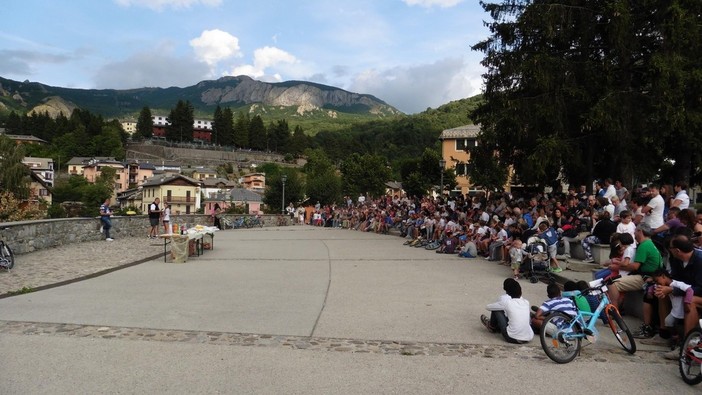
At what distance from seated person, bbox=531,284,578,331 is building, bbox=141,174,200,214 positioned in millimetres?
94368

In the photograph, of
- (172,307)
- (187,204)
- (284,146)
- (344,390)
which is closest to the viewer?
(344,390)

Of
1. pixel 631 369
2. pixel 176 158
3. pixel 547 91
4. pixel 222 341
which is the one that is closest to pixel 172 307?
pixel 222 341

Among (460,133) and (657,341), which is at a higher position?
(460,133)

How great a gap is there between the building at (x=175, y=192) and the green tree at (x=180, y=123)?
5123 cm

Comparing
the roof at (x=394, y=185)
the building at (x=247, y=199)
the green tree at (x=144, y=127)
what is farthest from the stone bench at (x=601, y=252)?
the green tree at (x=144, y=127)

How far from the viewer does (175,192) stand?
9806 cm

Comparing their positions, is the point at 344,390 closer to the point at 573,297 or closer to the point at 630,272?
the point at 573,297

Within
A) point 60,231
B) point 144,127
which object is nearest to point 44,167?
point 144,127

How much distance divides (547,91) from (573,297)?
12749 millimetres

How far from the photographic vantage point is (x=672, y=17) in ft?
48.5

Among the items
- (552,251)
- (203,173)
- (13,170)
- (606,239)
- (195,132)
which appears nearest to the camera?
(606,239)

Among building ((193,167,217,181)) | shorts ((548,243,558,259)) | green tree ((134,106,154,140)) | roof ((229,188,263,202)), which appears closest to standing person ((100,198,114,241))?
shorts ((548,243,558,259))

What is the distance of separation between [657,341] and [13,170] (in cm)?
5667

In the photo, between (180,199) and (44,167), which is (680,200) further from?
(44,167)
